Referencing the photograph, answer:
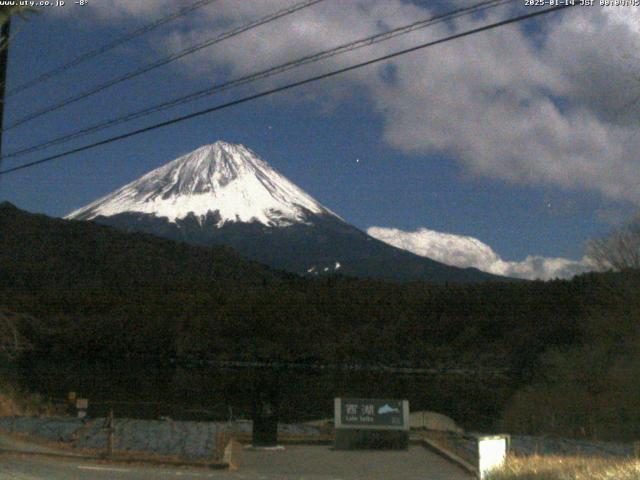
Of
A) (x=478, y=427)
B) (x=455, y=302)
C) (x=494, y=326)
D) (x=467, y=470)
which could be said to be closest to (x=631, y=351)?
(x=478, y=427)

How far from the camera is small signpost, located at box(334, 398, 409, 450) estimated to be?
2050 cm

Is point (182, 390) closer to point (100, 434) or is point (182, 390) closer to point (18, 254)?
point (18, 254)

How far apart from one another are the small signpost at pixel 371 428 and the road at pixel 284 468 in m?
0.40

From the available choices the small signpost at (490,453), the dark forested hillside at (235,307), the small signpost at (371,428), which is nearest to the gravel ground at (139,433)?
the small signpost at (371,428)

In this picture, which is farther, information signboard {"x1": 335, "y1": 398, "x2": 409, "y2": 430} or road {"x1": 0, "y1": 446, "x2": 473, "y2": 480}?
information signboard {"x1": 335, "y1": 398, "x2": 409, "y2": 430}

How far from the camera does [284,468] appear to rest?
17484 millimetres

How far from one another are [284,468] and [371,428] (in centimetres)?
361

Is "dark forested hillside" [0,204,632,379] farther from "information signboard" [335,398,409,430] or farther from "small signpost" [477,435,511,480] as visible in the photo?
"small signpost" [477,435,511,480]

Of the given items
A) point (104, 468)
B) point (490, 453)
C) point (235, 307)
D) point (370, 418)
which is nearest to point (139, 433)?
point (370, 418)

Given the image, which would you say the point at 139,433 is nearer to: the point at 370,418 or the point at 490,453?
the point at 370,418

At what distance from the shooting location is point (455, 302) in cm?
8669

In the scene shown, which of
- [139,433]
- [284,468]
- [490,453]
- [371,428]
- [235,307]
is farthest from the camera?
[235,307]

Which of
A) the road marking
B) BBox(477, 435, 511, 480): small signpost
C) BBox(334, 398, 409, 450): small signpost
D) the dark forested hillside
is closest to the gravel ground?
the road marking

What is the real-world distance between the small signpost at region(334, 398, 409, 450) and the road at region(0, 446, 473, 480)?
1.30ft
